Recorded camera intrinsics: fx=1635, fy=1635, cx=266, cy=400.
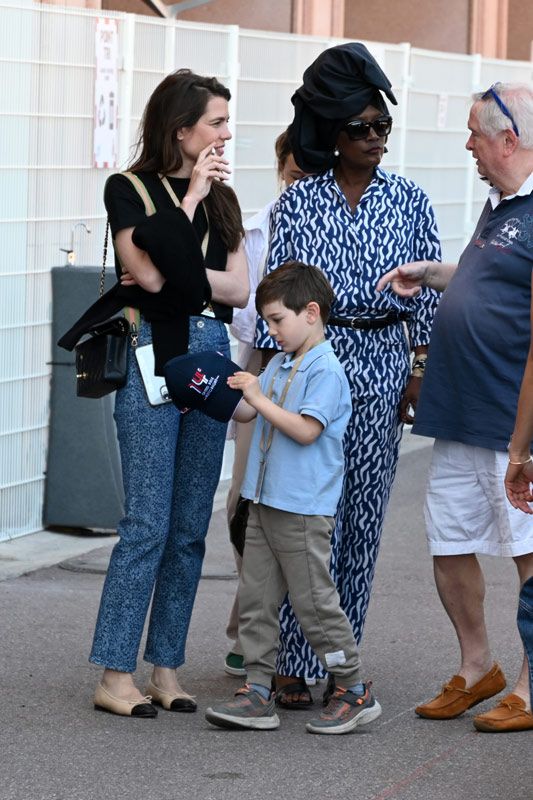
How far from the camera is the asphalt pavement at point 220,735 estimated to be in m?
4.42

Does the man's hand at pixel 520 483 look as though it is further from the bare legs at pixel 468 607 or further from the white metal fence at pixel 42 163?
the white metal fence at pixel 42 163

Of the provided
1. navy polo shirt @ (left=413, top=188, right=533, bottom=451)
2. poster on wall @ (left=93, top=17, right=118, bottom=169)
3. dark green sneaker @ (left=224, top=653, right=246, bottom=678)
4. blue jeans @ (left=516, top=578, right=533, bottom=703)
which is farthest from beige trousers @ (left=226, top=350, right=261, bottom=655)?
poster on wall @ (left=93, top=17, right=118, bottom=169)

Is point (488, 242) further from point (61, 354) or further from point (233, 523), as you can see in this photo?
point (61, 354)

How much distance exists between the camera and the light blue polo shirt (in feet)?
15.8

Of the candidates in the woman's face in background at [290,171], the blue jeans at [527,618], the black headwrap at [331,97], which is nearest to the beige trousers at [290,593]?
the blue jeans at [527,618]

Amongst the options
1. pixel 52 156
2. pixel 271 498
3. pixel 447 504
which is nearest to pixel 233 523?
pixel 271 498

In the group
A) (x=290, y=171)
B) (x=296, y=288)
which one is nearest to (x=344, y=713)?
(x=296, y=288)

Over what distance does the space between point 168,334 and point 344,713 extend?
4.11 feet

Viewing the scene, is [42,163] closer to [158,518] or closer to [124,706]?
[158,518]

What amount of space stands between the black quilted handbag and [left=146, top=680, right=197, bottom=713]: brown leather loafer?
964mm

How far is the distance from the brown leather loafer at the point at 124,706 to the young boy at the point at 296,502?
23 centimetres

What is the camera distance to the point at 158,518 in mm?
4883

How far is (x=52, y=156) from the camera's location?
754 cm

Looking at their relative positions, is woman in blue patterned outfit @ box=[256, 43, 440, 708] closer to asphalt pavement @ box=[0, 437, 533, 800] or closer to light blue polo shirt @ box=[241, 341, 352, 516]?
light blue polo shirt @ box=[241, 341, 352, 516]
